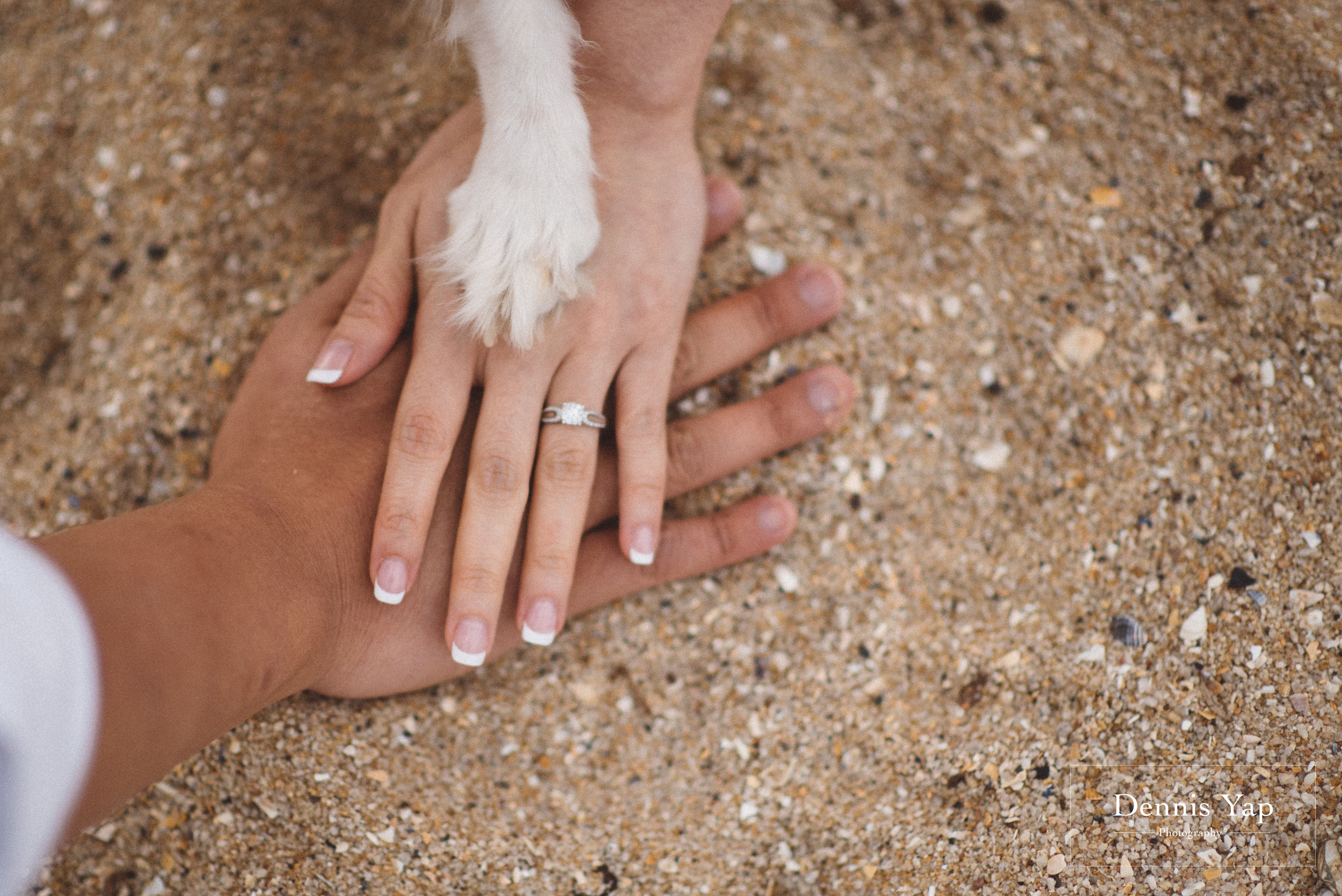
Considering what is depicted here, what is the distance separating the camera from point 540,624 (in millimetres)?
1523

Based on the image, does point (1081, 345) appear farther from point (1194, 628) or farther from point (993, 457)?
point (1194, 628)

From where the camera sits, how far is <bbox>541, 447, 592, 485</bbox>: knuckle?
1.56m

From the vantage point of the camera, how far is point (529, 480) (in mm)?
1595

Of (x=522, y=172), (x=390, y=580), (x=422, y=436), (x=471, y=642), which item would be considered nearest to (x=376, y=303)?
(x=422, y=436)

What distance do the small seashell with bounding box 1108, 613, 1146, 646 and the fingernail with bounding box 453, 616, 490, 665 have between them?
1.26 metres

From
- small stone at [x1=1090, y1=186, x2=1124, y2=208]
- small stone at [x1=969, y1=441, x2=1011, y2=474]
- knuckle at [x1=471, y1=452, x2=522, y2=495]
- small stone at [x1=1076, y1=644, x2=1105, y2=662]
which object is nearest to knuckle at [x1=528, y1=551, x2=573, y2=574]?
knuckle at [x1=471, y1=452, x2=522, y2=495]

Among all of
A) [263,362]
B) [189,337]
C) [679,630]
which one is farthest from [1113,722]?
[189,337]

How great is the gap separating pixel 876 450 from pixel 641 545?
0.59m

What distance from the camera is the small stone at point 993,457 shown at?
71.2 inches

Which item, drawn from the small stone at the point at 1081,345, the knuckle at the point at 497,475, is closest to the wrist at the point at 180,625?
the knuckle at the point at 497,475

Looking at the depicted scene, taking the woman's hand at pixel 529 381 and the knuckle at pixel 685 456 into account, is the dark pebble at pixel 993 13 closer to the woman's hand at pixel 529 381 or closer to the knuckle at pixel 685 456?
the woman's hand at pixel 529 381

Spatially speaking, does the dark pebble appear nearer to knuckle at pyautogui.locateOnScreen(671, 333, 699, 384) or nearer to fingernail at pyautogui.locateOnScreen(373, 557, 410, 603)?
knuckle at pyautogui.locateOnScreen(671, 333, 699, 384)

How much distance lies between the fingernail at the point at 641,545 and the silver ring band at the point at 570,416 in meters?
0.23

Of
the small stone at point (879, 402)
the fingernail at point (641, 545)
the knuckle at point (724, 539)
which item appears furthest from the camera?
the small stone at point (879, 402)
